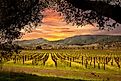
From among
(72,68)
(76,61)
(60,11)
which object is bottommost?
(76,61)

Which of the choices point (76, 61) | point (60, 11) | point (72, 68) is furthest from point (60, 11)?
point (76, 61)

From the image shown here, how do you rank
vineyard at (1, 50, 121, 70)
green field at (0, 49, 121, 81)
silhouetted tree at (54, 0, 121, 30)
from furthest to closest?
vineyard at (1, 50, 121, 70)
green field at (0, 49, 121, 81)
silhouetted tree at (54, 0, 121, 30)

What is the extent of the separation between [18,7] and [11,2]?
23.6 inches

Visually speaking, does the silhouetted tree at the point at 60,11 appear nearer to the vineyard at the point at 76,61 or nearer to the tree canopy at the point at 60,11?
the tree canopy at the point at 60,11

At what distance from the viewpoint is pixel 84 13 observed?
23578mm

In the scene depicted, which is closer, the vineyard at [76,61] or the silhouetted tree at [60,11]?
the silhouetted tree at [60,11]

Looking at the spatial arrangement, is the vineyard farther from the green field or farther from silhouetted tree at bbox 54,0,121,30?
silhouetted tree at bbox 54,0,121,30

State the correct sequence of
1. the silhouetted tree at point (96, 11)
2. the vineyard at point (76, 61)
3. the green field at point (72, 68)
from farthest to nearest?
the vineyard at point (76, 61) → the green field at point (72, 68) → the silhouetted tree at point (96, 11)

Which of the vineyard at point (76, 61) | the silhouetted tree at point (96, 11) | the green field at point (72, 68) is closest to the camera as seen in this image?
the silhouetted tree at point (96, 11)

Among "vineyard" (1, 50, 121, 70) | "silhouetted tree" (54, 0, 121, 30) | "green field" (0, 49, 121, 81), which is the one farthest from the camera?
"vineyard" (1, 50, 121, 70)

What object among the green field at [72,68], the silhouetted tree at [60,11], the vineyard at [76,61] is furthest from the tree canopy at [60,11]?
the vineyard at [76,61]

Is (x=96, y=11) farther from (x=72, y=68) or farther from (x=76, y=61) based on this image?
(x=76, y=61)

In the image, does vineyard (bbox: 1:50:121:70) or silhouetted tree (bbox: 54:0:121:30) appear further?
vineyard (bbox: 1:50:121:70)

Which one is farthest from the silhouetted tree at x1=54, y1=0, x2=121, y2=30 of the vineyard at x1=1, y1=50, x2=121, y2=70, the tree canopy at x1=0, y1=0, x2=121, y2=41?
the vineyard at x1=1, y1=50, x2=121, y2=70
